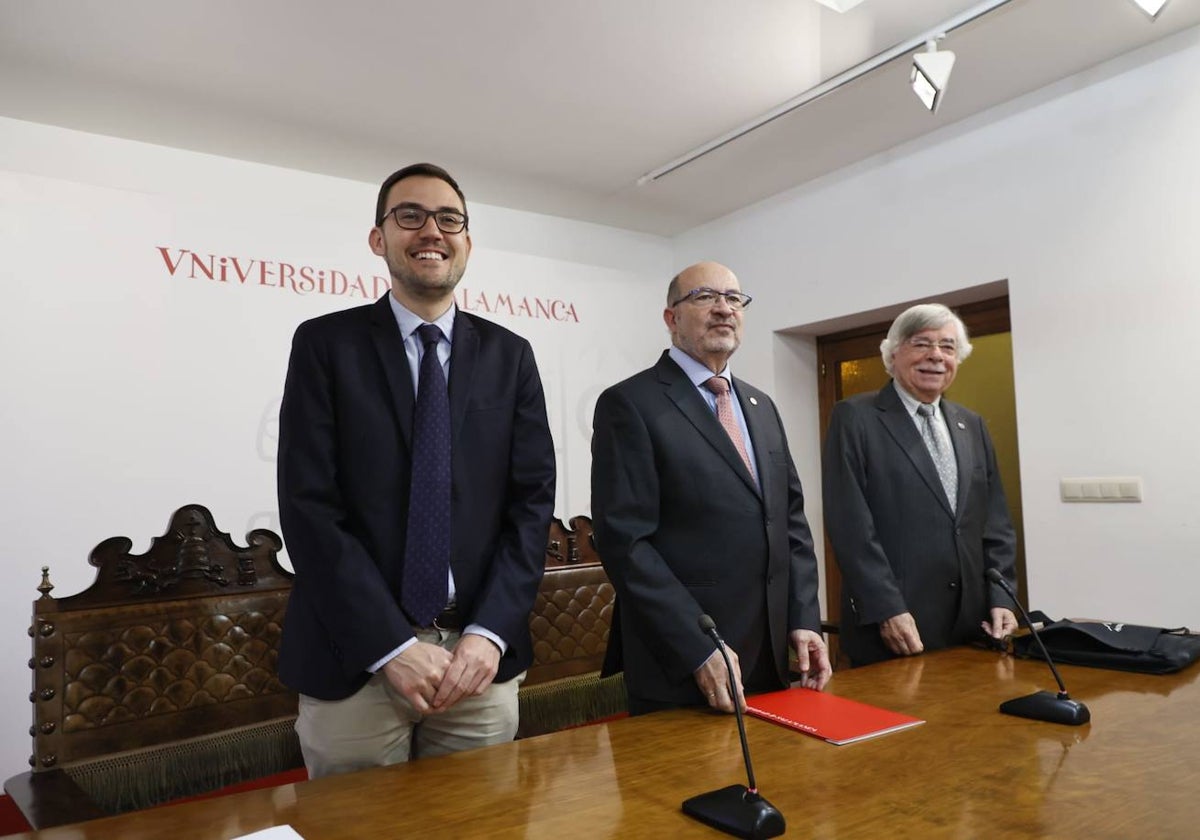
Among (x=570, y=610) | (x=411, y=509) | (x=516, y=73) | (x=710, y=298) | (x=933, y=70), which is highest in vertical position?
(x=516, y=73)

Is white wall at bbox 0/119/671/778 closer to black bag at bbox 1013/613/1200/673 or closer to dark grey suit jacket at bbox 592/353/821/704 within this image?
dark grey suit jacket at bbox 592/353/821/704

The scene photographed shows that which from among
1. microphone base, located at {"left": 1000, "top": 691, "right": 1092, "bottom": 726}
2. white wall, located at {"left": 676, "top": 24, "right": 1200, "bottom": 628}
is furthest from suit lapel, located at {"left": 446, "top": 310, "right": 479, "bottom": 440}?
white wall, located at {"left": 676, "top": 24, "right": 1200, "bottom": 628}

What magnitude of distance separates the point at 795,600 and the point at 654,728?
0.64 metres

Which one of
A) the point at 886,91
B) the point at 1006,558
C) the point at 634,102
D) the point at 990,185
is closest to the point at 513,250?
the point at 634,102

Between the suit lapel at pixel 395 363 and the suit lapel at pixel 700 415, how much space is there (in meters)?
0.65

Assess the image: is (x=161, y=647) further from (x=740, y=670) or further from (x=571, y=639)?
(x=740, y=670)

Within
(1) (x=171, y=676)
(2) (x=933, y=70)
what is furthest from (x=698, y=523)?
(2) (x=933, y=70)

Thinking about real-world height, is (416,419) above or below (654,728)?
above

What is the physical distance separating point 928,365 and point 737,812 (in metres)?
1.83

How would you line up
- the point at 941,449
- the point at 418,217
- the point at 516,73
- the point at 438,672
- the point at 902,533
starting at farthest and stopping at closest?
the point at 516,73
the point at 941,449
the point at 902,533
the point at 418,217
the point at 438,672

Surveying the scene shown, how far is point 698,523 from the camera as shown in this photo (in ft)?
6.25

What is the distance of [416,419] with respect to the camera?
1631mm

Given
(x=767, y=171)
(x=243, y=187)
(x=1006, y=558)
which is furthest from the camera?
(x=767, y=171)

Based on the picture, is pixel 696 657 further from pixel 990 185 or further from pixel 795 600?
pixel 990 185
